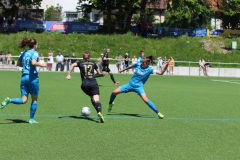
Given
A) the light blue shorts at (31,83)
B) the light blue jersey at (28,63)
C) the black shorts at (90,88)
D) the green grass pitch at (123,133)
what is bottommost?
the green grass pitch at (123,133)

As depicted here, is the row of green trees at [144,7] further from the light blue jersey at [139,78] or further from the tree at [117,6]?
the light blue jersey at [139,78]

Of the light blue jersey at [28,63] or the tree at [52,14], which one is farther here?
the tree at [52,14]

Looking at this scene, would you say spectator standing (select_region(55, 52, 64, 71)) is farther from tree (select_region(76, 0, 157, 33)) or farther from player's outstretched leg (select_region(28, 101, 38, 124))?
player's outstretched leg (select_region(28, 101, 38, 124))

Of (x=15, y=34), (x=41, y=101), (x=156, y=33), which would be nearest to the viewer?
(x=41, y=101)

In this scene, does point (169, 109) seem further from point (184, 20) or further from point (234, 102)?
point (184, 20)

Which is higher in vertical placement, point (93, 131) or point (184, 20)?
point (184, 20)

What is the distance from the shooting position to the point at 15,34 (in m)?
54.0

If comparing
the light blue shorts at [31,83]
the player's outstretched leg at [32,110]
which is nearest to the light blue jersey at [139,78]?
the player's outstretched leg at [32,110]

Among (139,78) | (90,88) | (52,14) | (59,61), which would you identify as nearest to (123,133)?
(90,88)

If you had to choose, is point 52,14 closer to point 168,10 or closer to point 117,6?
point 168,10

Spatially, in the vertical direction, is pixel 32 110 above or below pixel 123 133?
above

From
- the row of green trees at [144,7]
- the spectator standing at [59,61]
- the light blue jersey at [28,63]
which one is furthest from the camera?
the row of green trees at [144,7]

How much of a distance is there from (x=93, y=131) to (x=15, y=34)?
45.1m

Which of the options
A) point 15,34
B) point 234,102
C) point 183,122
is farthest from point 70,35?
point 183,122
